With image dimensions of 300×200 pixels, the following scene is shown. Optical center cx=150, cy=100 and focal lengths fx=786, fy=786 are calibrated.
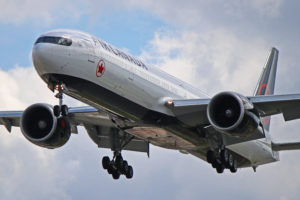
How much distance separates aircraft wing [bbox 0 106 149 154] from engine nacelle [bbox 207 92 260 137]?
6.07m

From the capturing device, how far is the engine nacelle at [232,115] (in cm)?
3891

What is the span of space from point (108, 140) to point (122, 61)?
26.7ft

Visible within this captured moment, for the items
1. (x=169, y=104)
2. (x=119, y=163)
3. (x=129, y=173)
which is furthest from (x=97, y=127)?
(x=169, y=104)

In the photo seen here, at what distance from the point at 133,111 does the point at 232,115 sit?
5067 millimetres

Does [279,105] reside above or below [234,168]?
above

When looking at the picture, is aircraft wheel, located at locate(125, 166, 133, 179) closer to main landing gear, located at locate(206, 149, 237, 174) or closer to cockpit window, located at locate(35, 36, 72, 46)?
main landing gear, located at locate(206, 149, 237, 174)

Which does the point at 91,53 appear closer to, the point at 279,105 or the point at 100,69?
the point at 100,69

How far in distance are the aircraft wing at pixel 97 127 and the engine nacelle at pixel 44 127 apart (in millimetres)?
848

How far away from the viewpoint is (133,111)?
38906mm

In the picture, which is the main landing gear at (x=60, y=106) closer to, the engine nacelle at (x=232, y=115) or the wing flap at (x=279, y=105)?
the engine nacelle at (x=232, y=115)

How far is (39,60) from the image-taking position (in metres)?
35.3

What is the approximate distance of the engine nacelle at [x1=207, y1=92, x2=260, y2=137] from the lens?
128 feet

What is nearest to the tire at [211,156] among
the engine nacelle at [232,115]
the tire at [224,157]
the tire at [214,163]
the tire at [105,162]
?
the tire at [214,163]

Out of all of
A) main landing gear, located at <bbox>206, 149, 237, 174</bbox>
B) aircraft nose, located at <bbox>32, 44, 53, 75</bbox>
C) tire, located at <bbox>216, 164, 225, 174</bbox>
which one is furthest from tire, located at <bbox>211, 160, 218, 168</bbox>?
aircraft nose, located at <bbox>32, 44, 53, 75</bbox>
